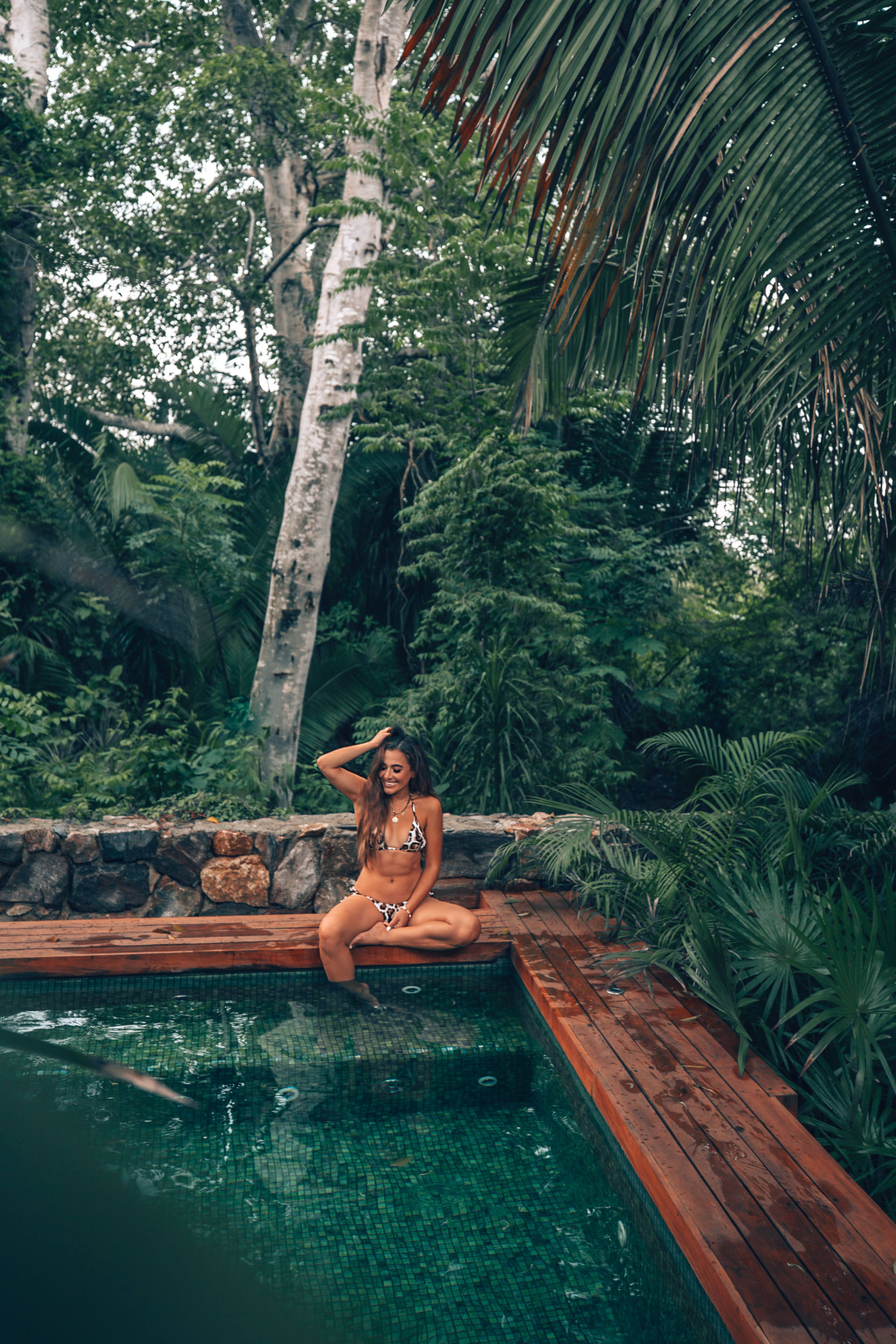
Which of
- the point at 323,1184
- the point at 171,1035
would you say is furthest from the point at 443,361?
the point at 323,1184

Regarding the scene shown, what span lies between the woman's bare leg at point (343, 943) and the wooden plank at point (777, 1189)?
1212 millimetres

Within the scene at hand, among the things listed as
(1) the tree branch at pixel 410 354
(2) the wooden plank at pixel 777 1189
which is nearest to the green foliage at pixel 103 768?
(2) the wooden plank at pixel 777 1189

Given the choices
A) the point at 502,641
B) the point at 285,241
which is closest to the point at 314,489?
the point at 502,641

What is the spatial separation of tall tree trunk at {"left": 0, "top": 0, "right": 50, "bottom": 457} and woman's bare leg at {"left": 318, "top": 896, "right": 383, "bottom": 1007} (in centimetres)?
699

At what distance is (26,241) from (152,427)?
107 inches

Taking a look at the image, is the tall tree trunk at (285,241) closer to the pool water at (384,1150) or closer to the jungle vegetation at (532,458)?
the jungle vegetation at (532,458)

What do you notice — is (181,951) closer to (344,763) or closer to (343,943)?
(343,943)

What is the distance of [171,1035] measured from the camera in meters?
3.96

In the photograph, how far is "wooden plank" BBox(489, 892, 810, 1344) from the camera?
2.06 m

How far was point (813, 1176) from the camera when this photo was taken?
2.58 meters

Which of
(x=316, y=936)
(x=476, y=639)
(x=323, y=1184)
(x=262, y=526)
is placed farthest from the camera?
(x=262, y=526)

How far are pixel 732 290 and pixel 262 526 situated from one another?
7332mm

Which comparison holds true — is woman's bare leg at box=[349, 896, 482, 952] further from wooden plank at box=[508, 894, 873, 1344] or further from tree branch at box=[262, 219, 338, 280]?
tree branch at box=[262, 219, 338, 280]

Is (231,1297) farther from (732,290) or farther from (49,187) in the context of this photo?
(49,187)
